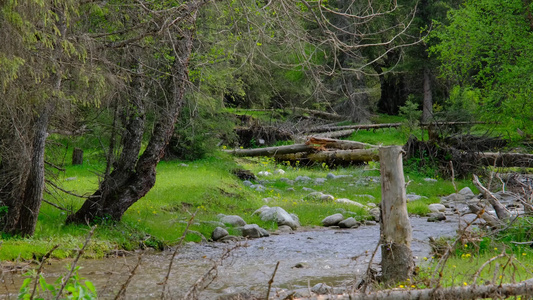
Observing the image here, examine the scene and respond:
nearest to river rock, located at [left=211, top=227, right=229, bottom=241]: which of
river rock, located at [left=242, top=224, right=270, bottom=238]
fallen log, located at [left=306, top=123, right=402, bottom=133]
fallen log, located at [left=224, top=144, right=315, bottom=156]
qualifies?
river rock, located at [left=242, top=224, right=270, bottom=238]

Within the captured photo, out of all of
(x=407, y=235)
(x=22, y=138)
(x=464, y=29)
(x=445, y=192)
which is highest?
(x=464, y=29)

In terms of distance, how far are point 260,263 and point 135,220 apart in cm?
326

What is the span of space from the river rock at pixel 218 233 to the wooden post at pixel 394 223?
5503mm

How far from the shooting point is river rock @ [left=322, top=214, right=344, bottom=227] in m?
13.0

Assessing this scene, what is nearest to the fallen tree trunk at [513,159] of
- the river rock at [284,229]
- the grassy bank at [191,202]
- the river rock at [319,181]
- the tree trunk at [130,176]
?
the grassy bank at [191,202]

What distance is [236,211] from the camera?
1344cm

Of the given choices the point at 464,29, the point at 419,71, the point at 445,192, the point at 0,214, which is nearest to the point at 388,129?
the point at 419,71

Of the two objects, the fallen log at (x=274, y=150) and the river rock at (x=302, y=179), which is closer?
the river rock at (x=302, y=179)

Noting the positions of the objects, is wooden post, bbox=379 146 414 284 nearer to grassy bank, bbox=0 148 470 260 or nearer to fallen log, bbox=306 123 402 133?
grassy bank, bbox=0 148 470 260

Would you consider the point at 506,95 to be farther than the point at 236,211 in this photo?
Yes

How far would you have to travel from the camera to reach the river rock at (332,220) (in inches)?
511

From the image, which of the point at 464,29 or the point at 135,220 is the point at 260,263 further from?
the point at 464,29

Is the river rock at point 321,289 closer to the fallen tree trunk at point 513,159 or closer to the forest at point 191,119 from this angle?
the forest at point 191,119

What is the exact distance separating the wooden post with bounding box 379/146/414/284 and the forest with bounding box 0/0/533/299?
0.72 meters
